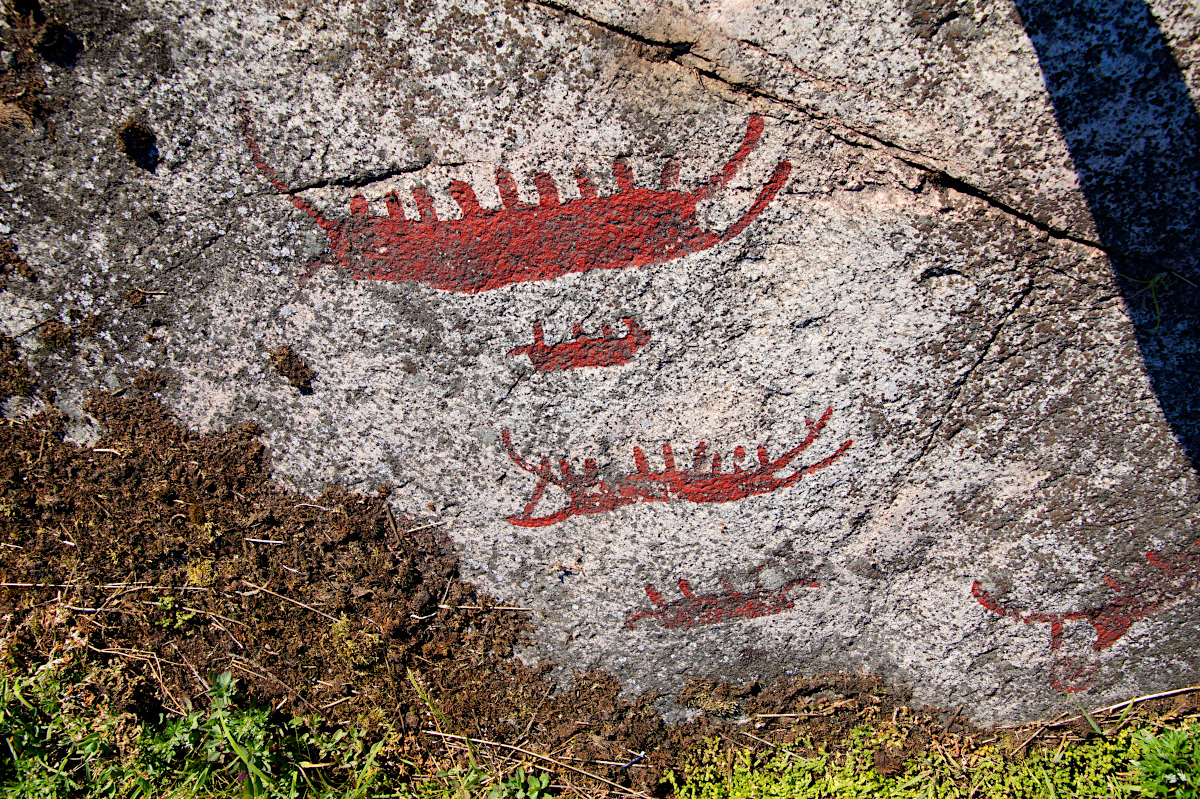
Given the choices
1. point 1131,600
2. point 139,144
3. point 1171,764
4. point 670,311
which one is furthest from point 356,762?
point 1171,764

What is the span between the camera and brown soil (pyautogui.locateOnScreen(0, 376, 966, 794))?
167 centimetres

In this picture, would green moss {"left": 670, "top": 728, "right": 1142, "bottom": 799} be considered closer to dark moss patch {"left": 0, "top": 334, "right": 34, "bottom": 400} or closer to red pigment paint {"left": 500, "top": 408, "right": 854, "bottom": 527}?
red pigment paint {"left": 500, "top": 408, "right": 854, "bottom": 527}

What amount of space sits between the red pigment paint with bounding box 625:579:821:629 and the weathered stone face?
0.01 m

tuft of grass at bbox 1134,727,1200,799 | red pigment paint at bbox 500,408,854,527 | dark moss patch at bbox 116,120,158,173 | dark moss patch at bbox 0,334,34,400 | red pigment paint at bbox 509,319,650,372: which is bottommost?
tuft of grass at bbox 1134,727,1200,799

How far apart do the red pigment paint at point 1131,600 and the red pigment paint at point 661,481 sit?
2.13ft

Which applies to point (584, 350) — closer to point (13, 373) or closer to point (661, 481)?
point (661, 481)

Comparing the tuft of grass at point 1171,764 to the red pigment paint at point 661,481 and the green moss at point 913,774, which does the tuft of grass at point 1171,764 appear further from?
the red pigment paint at point 661,481

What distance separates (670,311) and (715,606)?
81 cm

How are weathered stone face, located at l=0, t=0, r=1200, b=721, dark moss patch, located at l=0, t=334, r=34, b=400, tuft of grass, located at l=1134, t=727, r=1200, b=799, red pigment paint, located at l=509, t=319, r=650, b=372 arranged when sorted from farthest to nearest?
tuft of grass, located at l=1134, t=727, r=1200, b=799 → dark moss patch, located at l=0, t=334, r=34, b=400 → red pigment paint, located at l=509, t=319, r=650, b=372 → weathered stone face, located at l=0, t=0, r=1200, b=721

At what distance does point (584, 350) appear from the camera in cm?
149

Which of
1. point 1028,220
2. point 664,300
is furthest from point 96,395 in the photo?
point 1028,220

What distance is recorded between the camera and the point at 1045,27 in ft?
3.94

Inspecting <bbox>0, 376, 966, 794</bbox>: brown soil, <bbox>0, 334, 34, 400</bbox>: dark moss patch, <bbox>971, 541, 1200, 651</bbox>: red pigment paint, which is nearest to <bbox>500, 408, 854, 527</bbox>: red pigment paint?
<bbox>0, 376, 966, 794</bbox>: brown soil

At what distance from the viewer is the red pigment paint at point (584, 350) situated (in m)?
1.47
